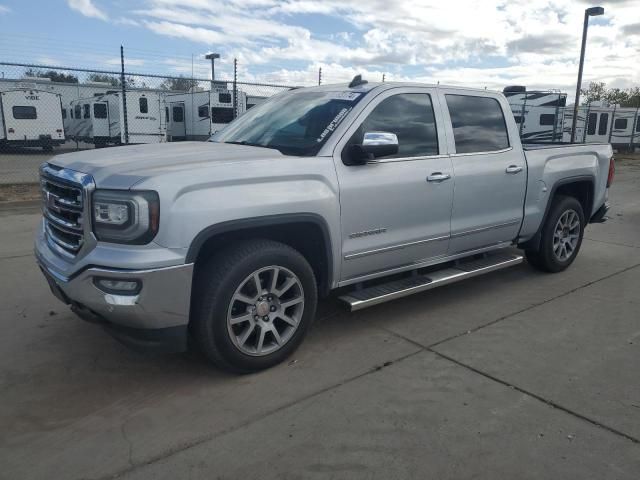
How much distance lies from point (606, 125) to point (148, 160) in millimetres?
32043

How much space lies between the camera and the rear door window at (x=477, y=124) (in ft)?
15.3

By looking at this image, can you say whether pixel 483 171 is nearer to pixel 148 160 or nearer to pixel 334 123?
pixel 334 123

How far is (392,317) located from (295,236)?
1368 mm

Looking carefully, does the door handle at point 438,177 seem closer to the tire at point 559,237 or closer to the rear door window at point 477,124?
the rear door window at point 477,124

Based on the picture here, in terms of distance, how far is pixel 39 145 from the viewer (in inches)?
947

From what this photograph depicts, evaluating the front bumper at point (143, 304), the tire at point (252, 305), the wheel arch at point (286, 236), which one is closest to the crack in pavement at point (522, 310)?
the wheel arch at point (286, 236)

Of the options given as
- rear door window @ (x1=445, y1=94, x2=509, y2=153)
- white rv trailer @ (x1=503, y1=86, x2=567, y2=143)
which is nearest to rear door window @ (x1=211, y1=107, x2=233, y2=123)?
white rv trailer @ (x1=503, y1=86, x2=567, y2=143)

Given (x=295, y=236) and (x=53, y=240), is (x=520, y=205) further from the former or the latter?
(x=53, y=240)

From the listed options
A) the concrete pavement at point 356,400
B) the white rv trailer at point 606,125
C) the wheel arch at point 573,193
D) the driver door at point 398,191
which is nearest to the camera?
the concrete pavement at point 356,400

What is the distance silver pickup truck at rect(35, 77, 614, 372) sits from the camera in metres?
3.02

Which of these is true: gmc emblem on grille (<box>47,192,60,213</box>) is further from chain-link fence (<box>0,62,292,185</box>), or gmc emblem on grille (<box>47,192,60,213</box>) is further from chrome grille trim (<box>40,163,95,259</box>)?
chain-link fence (<box>0,62,292,185</box>)

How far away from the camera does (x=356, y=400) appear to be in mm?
3252

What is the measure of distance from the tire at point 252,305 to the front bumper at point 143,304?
6.4 inches

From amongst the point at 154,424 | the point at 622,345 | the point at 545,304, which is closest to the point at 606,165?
the point at 545,304
